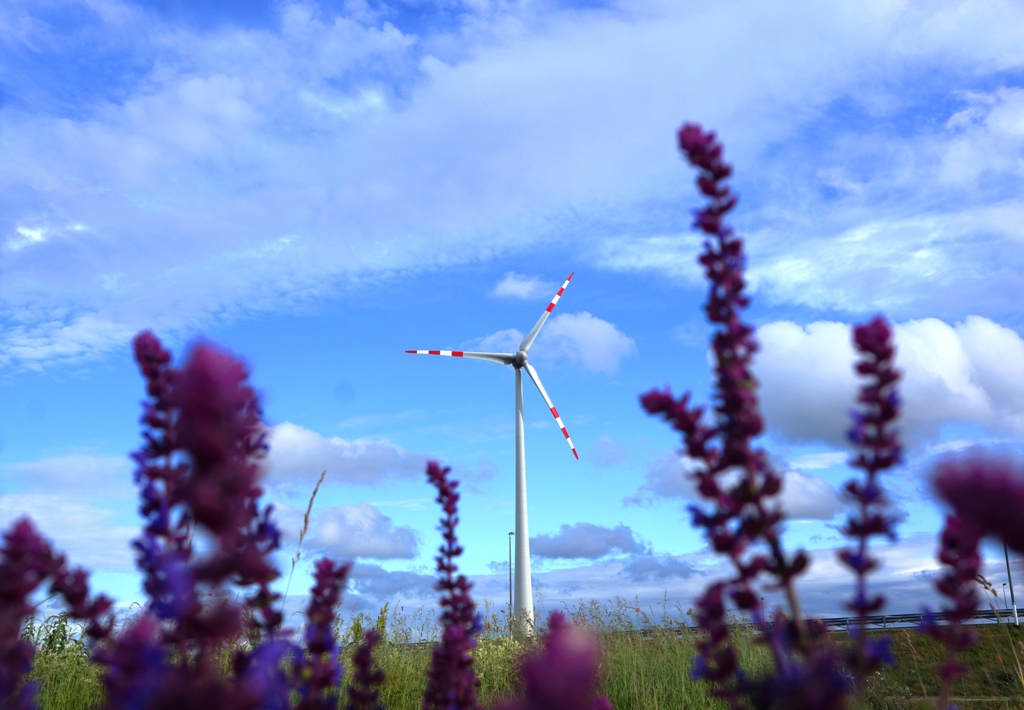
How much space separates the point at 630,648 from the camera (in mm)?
13594

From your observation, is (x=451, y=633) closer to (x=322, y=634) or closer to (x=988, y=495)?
(x=322, y=634)

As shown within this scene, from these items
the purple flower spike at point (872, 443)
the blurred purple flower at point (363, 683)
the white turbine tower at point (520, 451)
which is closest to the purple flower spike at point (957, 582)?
the purple flower spike at point (872, 443)

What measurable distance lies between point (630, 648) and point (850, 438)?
12590mm

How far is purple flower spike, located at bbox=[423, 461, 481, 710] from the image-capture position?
9.85 ft

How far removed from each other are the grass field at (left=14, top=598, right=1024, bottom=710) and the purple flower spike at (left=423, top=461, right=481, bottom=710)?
6.71 meters

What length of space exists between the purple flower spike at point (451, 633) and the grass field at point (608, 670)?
6.71 m

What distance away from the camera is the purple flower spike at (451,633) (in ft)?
9.85

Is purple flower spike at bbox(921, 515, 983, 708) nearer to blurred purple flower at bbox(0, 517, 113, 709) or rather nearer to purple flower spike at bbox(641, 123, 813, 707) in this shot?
purple flower spike at bbox(641, 123, 813, 707)

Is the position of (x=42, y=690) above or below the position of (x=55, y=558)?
below

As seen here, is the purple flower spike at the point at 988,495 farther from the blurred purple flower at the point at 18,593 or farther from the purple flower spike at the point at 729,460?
the blurred purple flower at the point at 18,593

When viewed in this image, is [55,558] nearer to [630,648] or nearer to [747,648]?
[630,648]

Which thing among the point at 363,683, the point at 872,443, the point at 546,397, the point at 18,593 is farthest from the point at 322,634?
the point at 546,397

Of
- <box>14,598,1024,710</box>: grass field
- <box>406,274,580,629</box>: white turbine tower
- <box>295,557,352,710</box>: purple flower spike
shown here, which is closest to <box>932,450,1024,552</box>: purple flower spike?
<box>295,557,352,710</box>: purple flower spike

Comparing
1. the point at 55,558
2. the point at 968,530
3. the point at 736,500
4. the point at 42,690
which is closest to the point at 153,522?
the point at 55,558
